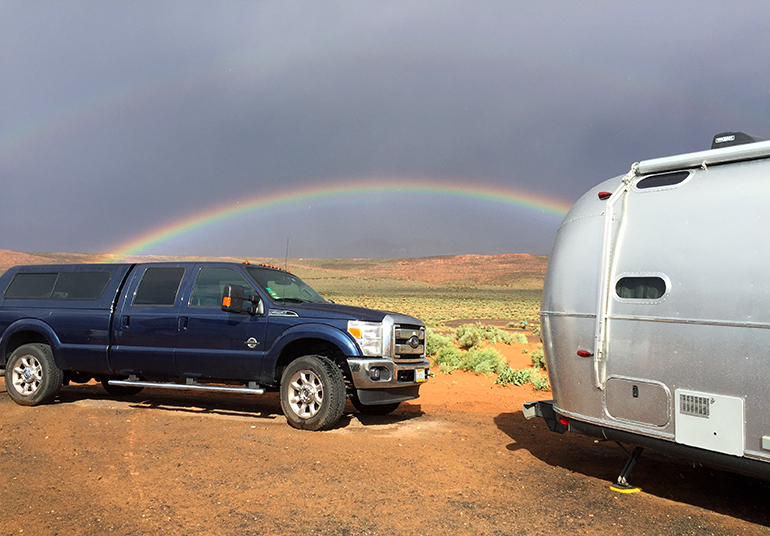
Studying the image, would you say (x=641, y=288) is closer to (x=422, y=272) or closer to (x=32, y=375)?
(x=32, y=375)

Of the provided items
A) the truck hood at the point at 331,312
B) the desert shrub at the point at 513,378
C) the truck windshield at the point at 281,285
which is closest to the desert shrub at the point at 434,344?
the desert shrub at the point at 513,378

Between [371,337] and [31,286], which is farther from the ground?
[31,286]

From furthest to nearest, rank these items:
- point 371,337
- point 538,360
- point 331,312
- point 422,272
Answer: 1. point 422,272
2. point 538,360
3. point 331,312
4. point 371,337

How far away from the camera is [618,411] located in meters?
5.45

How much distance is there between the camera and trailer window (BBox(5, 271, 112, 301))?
959cm

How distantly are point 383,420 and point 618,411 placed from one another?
13.8 feet

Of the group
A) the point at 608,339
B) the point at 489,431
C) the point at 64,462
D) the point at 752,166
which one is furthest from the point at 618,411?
the point at 64,462

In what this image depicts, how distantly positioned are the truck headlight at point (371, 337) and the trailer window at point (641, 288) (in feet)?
11.2

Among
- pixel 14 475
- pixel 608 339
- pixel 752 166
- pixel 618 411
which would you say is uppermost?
pixel 752 166

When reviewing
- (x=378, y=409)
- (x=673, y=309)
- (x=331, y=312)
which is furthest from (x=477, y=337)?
(x=673, y=309)

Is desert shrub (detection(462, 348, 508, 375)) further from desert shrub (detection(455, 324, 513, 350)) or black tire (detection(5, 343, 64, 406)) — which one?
black tire (detection(5, 343, 64, 406))

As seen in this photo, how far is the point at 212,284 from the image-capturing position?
29.4 feet

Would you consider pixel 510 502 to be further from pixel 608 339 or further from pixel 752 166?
pixel 752 166

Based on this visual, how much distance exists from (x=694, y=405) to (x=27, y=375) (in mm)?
9238
